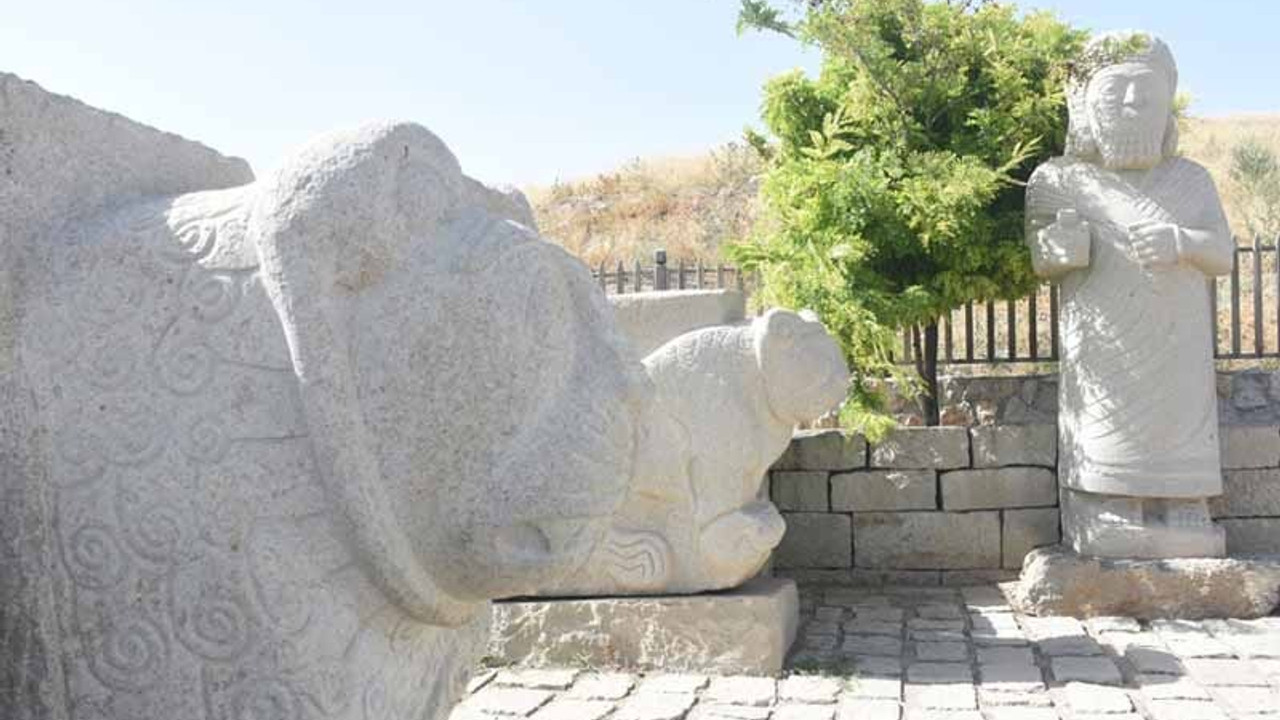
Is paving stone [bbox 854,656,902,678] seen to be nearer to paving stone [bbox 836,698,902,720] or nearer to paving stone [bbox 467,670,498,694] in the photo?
paving stone [bbox 836,698,902,720]

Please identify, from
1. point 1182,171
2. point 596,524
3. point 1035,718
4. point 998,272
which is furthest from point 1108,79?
point 596,524

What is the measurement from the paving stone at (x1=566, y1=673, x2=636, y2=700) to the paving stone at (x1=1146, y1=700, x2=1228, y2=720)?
187cm

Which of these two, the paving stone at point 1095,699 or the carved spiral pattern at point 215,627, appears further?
the paving stone at point 1095,699

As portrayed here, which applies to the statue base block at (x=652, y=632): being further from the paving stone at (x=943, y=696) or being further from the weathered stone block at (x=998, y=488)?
the weathered stone block at (x=998, y=488)

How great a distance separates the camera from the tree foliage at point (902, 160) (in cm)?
578

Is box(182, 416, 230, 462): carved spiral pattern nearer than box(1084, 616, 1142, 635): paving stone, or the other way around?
box(182, 416, 230, 462): carved spiral pattern

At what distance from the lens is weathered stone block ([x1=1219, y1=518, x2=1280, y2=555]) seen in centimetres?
617

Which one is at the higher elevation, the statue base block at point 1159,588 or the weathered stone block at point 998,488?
the weathered stone block at point 998,488

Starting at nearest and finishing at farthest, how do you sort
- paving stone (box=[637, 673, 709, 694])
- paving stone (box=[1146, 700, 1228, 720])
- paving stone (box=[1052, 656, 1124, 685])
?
paving stone (box=[1146, 700, 1228, 720]) → paving stone (box=[637, 673, 709, 694]) → paving stone (box=[1052, 656, 1124, 685])

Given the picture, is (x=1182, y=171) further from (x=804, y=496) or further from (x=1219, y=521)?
(x=804, y=496)

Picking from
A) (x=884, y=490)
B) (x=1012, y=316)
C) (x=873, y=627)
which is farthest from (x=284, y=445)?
(x=1012, y=316)

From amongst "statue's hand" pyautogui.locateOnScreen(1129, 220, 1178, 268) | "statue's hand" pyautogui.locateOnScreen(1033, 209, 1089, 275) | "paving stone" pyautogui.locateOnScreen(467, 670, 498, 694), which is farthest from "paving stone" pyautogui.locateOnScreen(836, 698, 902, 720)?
"statue's hand" pyautogui.locateOnScreen(1129, 220, 1178, 268)

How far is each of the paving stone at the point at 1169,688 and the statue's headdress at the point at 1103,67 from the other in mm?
2691

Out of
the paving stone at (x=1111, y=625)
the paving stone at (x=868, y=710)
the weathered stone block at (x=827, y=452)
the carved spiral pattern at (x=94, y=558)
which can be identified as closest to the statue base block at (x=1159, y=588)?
the paving stone at (x=1111, y=625)
